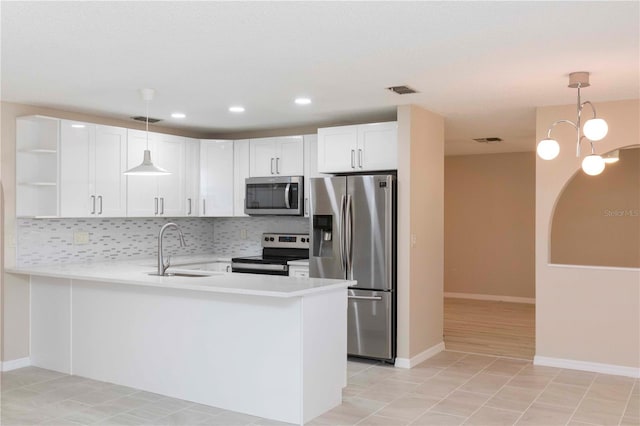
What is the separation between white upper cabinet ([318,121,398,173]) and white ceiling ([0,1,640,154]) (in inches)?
8.9

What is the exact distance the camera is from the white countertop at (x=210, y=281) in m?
3.73

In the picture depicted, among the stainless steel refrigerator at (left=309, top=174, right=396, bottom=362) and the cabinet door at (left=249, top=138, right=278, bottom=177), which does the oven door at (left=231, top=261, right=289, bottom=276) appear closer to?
the stainless steel refrigerator at (left=309, top=174, right=396, bottom=362)

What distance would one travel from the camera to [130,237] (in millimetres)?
6359

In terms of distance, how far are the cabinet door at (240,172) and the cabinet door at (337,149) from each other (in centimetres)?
116

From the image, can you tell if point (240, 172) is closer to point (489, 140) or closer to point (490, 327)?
point (489, 140)

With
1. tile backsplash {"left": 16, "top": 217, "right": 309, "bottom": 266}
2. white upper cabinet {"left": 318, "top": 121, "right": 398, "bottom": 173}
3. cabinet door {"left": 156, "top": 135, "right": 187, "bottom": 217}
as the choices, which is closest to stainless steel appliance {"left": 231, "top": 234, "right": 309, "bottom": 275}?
tile backsplash {"left": 16, "top": 217, "right": 309, "bottom": 266}

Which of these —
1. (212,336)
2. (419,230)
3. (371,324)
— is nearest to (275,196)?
(419,230)

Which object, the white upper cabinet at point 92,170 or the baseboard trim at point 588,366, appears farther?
the white upper cabinet at point 92,170

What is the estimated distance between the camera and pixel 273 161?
649 cm

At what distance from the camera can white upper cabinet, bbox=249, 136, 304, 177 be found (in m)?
6.33

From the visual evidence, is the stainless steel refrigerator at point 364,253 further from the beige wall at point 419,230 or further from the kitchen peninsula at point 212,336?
the kitchen peninsula at point 212,336

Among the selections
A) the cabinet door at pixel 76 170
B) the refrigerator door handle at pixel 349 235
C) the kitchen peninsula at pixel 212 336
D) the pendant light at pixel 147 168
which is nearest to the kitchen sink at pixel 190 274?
the kitchen peninsula at pixel 212 336

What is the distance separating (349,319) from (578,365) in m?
2.10

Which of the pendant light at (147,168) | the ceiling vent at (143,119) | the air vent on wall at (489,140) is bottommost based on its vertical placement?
the pendant light at (147,168)
